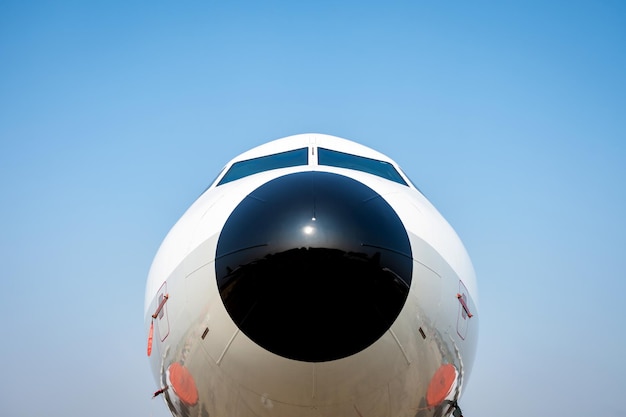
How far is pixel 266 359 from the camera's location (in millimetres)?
4629

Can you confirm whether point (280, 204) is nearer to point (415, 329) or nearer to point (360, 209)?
point (360, 209)

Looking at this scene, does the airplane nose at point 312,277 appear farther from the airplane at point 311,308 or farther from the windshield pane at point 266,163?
the windshield pane at point 266,163

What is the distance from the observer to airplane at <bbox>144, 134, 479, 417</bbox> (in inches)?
179

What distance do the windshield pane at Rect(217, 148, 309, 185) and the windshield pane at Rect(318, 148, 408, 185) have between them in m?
0.22

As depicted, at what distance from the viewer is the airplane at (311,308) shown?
4.54m

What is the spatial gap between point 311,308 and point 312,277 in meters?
0.22

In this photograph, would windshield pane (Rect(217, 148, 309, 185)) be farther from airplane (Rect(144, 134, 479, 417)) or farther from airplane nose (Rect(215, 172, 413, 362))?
airplane nose (Rect(215, 172, 413, 362))

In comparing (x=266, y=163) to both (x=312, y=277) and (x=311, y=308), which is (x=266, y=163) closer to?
(x=312, y=277)

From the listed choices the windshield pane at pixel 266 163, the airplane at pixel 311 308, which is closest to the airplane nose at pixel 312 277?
the airplane at pixel 311 308

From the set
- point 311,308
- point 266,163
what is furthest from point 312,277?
point 266,163

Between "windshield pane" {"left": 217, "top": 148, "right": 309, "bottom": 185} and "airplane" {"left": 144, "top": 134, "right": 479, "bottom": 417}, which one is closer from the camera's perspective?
"airplane" {"left": 144, "top": 134, "right": 479, "bottom": 417}

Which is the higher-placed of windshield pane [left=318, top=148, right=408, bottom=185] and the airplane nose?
windshield pane [left=318, top=148, right=408, bottom=185]

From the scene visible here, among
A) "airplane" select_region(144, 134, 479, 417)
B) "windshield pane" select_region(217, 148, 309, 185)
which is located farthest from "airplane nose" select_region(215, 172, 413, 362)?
"windshield pane" select_region(217, 148, 309, 185)

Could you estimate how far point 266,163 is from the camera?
23.8ft
